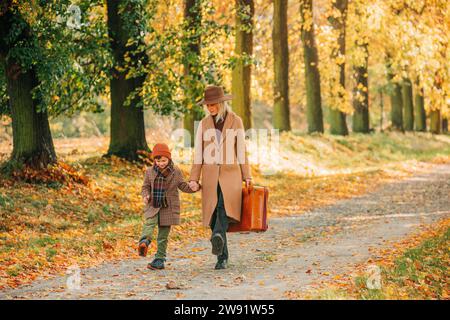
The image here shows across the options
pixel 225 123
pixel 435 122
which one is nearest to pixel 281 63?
pixel 225 123

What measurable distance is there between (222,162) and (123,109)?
10148 millimetres

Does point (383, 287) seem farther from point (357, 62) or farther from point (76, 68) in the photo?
→ point (357, 62)

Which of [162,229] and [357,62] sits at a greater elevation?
[357,62]

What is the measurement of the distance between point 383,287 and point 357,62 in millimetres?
22249

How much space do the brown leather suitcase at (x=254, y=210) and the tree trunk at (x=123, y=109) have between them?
981 centimetres

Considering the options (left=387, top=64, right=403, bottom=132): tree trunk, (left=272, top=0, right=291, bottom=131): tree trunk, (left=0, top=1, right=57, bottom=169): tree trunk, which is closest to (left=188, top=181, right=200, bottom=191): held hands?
(left=0, top=1, right=57, bottom=169): tree trunk

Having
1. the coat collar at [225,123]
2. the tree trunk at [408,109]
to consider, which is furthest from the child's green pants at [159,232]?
the tree trunk at [408,109]

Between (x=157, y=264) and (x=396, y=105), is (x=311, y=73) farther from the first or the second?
(x=157, y=264)

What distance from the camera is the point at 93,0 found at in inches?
665

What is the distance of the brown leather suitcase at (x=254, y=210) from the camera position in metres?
9.45

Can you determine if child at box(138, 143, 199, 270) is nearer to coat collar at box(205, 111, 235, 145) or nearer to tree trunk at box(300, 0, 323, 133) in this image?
coat collar at box(205, 111, 235, 145)

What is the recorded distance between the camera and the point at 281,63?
97.0 feet

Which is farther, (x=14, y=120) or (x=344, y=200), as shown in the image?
(x=344, y=200)
